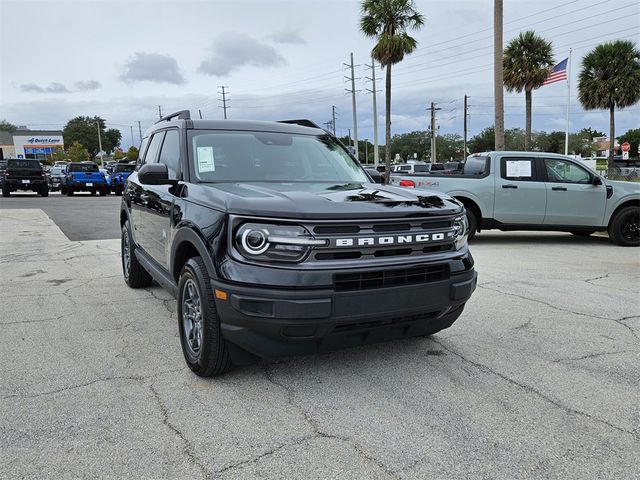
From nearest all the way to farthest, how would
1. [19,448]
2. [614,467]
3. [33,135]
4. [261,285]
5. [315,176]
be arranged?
[614,467], [19,448], [261,285], [315,176], [33,135]

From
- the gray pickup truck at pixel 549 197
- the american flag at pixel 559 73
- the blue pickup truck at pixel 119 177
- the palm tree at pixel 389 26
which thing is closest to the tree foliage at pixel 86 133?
the blue pickup truck at pixel 119 177

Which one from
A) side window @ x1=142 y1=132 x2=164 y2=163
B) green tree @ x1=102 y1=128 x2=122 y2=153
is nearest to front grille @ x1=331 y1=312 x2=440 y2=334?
side window @ x1=142 y1=132 x2=164 y2=163

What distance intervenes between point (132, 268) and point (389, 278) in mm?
3917

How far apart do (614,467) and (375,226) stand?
1.73 meters

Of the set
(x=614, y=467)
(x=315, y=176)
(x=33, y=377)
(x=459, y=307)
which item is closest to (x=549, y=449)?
(x=614, y=467)

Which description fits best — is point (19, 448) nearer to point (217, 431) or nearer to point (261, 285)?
point (217, 431)

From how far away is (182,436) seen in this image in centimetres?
277

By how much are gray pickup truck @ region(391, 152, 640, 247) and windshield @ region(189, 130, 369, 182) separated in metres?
4.85

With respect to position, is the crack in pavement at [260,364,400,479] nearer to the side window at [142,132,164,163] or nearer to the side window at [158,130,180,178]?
the side window at [158,130,180,178]

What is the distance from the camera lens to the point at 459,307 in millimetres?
3488

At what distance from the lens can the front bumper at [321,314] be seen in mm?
2857

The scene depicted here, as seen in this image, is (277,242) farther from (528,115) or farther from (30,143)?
(30,143)

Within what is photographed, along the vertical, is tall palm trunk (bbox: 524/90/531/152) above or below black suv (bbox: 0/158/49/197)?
above

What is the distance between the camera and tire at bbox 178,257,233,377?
321 centimetres
